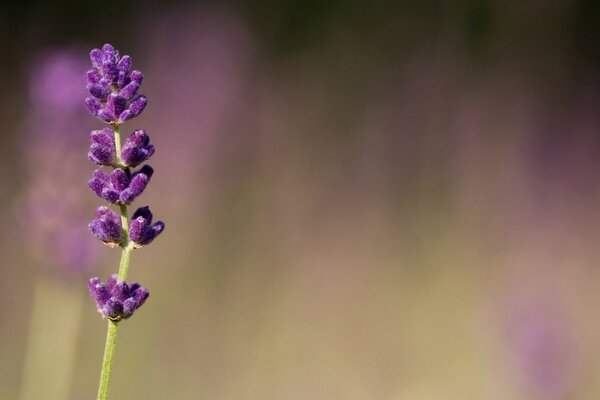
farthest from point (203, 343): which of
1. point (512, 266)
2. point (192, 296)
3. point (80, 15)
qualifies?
point (80, 15)

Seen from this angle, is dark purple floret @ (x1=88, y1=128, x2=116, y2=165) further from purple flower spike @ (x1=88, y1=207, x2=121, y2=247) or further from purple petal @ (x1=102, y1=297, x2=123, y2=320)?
purple petal @ (x1=102, y1=297, x2=123, y2=320)

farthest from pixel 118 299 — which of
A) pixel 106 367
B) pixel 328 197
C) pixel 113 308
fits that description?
pixel 328 197

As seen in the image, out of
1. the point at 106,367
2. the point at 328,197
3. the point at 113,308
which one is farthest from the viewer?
the point at 328,197

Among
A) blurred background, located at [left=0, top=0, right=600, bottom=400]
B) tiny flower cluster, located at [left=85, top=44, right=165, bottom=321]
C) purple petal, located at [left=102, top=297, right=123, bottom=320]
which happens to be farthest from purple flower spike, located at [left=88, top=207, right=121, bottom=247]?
blurred background, located at [left=0, top=0, right=600, bottom=400]

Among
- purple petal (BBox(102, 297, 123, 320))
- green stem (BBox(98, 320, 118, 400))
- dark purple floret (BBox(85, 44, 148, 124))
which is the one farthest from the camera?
dark purple floret (BBox(85, 44, 148, 124))

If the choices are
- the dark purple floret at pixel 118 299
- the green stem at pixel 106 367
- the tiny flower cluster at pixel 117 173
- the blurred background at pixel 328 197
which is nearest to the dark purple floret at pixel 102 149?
the tiny flower cluster at pixel 117 173

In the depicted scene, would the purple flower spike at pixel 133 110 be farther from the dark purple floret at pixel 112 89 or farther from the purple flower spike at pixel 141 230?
the purple flower spike at pixel 141 230

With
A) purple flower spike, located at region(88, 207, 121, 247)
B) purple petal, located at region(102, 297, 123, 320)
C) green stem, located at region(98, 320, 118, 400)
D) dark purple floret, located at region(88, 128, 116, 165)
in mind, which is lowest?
green stem, located at region(98, 320, 118, 400)

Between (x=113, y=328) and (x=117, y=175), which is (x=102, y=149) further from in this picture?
(x=113, y=328)
